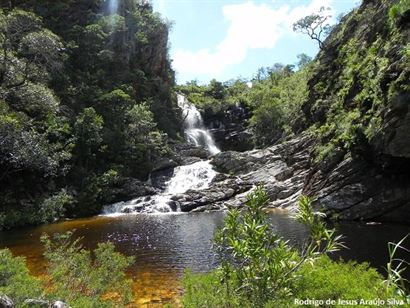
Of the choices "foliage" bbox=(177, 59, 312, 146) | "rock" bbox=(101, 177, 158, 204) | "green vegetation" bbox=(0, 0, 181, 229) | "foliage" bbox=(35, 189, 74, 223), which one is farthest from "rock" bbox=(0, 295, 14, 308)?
"foliage" bbox=(177, 59, 312, 146)

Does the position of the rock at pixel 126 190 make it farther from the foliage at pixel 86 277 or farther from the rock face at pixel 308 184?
the foliage at pixel 86 277

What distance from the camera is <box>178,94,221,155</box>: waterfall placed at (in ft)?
200

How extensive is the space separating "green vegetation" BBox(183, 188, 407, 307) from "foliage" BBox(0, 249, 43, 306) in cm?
295

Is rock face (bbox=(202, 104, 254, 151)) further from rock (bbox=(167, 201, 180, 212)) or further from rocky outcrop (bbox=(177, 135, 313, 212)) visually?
rock (bbox=(167, 201, 180, 212))

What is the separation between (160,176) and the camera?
4341 cm

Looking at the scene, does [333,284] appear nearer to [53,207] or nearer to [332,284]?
[332,284]

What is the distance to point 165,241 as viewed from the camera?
68.0 feet

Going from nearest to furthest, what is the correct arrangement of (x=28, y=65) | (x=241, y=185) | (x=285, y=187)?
(x=28, y=65)
(x=285, y=187)
(x=241, y=185)

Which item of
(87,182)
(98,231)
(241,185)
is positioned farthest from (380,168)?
(87,182)

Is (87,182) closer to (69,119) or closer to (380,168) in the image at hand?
(69,119)

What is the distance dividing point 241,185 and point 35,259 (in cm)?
2339

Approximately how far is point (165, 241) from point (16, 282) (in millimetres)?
13425

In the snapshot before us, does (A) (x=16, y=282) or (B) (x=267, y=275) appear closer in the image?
(B) (x=267, y=275)

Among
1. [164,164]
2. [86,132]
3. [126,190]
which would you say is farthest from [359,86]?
[86,132]
